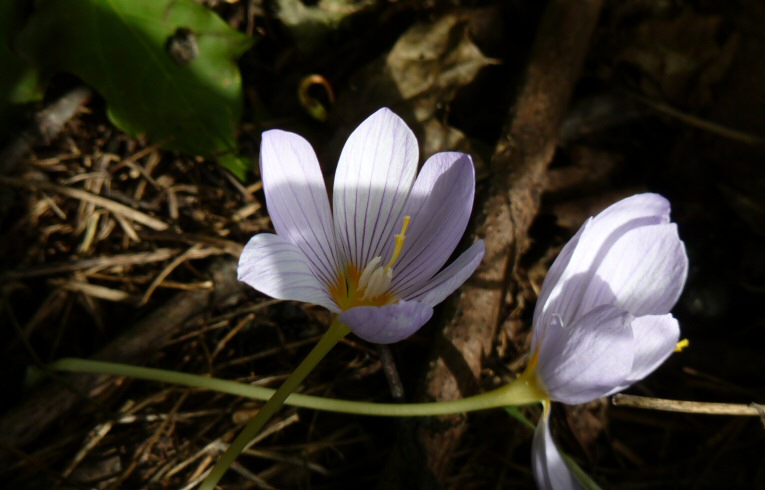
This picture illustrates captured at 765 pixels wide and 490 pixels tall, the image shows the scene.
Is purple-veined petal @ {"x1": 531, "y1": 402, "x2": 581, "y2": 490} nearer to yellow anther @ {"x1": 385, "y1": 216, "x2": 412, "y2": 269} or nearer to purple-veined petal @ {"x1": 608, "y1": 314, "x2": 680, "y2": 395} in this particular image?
purple-veined petal @ {"x1": 608, "y1": 314, "x2": 680, "y2": 395}

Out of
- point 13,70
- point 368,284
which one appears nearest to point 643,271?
point 368,284

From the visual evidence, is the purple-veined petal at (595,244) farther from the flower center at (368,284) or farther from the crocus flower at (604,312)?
the flower center at (368,284)

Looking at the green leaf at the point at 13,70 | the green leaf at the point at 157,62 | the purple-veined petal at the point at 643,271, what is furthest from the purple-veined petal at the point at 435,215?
the green leaf at the point at 13,70

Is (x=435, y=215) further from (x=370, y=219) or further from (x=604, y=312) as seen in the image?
(x=604, y=312)

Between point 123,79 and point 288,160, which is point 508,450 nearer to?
point 288,160

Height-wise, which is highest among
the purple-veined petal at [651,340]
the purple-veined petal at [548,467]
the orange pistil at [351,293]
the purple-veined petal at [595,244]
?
the purple-veined petal at [595,244]

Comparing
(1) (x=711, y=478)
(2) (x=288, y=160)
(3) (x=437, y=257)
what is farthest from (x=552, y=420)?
(2) (x=288, y=160)
